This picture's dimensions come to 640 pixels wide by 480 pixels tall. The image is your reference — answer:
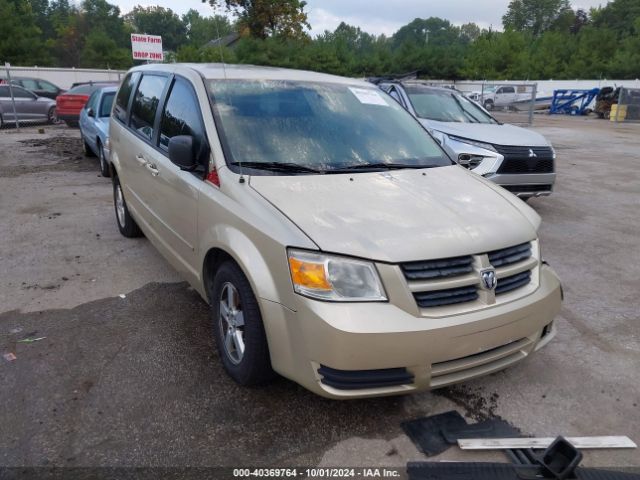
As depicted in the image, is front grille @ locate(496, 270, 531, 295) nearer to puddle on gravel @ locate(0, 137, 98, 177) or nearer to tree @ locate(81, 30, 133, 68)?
puddle on gravel @ locate(0, 137, 98, 177)

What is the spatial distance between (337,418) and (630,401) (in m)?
1.72

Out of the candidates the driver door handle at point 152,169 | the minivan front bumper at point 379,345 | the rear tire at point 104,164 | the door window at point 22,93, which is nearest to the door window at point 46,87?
the door window at point 22,93

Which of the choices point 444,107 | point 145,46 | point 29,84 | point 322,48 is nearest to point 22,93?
point 29,84

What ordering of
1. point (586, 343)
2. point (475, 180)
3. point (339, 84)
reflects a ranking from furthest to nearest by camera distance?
point (339, 84), point (586, 343), point (475, 180)

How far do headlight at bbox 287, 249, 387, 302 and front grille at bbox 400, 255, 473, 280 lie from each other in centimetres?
17

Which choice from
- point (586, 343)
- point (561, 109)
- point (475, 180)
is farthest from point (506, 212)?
point (561, 109)

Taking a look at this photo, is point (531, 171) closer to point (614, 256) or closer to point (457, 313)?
point (614, 256)

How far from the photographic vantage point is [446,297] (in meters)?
2.54

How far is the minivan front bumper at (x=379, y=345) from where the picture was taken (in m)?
2.37

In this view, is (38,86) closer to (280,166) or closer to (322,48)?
(280,166)

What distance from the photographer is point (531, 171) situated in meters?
6.96

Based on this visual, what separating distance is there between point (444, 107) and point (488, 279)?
21.2 ft

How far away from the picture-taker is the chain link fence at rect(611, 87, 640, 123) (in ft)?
85.5

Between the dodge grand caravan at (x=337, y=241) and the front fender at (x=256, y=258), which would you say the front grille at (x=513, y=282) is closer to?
the dodge grand caravan at (x=337, y=241)
